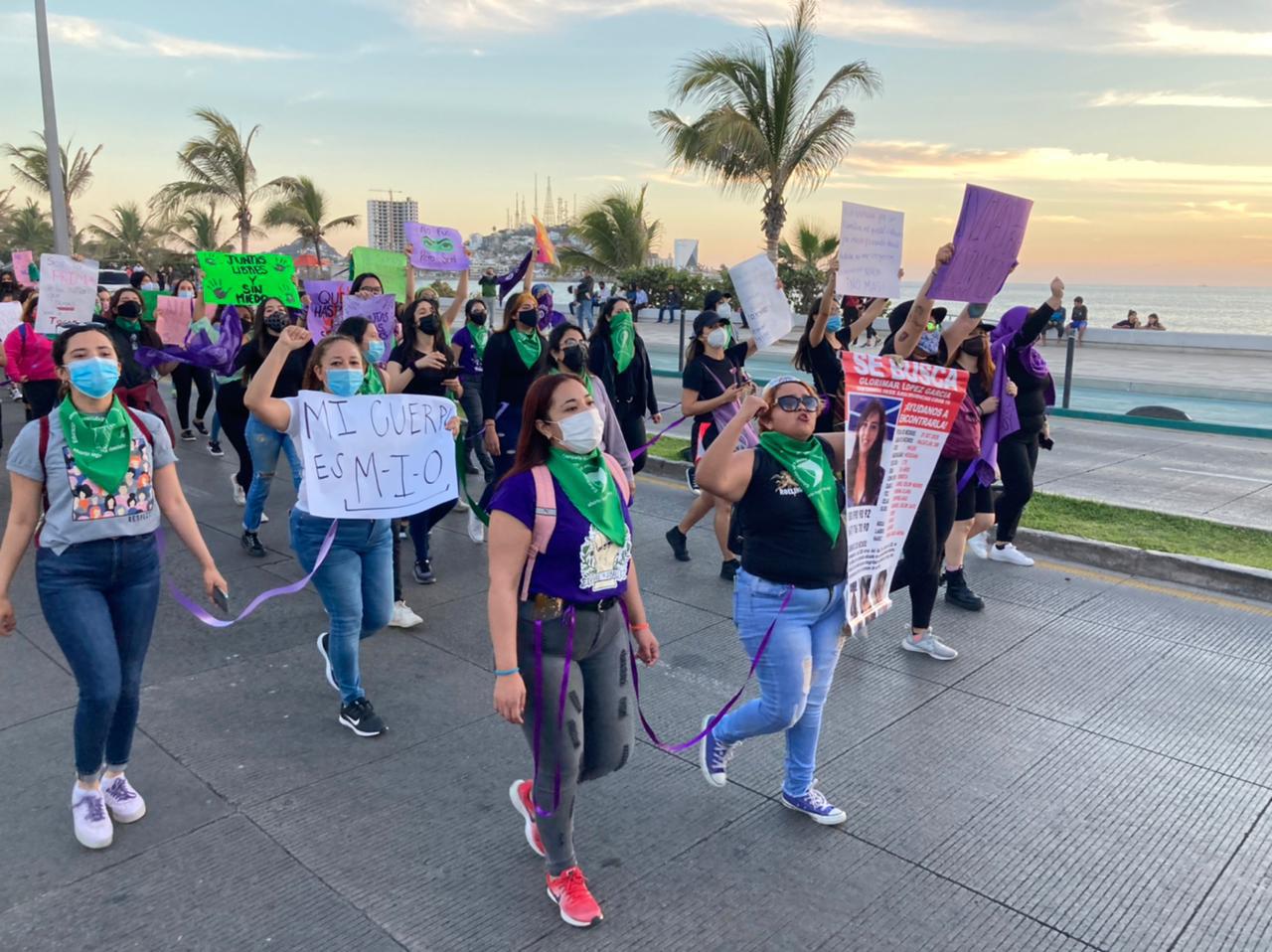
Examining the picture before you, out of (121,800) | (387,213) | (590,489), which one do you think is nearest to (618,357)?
(590,489)

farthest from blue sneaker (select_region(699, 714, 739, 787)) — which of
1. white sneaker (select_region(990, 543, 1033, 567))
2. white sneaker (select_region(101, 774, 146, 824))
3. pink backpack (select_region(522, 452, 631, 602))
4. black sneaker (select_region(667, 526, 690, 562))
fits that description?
white sneaker (select_region(990, 543, 1033, 567))

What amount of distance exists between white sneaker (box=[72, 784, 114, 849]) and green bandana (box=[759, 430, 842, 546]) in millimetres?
2826

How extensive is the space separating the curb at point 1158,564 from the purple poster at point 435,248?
5614 millimetres

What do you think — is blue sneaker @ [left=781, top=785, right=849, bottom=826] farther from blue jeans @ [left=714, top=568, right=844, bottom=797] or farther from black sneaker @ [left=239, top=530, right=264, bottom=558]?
black sneaker @ [left=239, top=530, right=264, bottom=558]

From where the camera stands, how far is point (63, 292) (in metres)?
7.71

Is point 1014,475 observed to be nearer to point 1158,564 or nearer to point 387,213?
point 1158,564

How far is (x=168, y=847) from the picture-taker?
11.9 feet

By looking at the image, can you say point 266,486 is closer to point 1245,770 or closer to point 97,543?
point 97,543

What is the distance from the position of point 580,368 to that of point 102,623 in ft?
11.1

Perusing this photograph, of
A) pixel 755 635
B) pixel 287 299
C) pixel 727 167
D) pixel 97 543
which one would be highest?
pixel 727 167

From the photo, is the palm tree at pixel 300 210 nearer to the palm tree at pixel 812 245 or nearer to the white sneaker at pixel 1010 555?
the palm tree at pixel 812 245

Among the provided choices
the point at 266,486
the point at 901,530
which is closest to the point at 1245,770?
the point at 901,530

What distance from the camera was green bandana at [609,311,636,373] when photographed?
24.2 ft

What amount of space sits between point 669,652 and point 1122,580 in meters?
3.55
